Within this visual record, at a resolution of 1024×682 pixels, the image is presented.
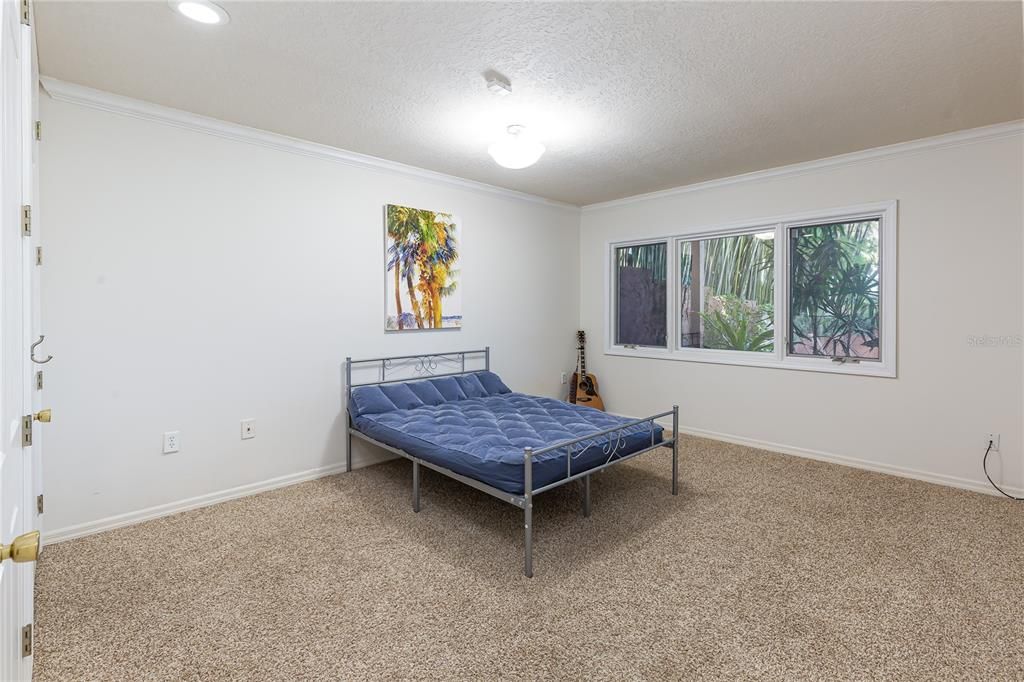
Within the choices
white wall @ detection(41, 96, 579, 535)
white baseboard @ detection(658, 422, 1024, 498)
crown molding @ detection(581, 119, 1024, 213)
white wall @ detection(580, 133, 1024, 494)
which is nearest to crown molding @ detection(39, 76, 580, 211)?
white wall @ detection(41, 96, 579, 535)

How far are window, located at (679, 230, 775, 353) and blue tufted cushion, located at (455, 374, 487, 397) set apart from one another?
211 centimetres

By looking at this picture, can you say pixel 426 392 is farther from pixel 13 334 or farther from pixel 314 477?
pixel 13 334

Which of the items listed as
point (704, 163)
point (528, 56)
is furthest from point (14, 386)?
point (704, 163)

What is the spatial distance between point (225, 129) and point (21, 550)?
3082 millimetres

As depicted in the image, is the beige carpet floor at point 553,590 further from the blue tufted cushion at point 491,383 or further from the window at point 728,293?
the window at point 728,293

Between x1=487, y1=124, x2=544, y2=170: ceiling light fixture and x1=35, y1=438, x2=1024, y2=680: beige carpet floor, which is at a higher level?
x1=487, y1=124, x2=544, y2=170: ceiling light fixture

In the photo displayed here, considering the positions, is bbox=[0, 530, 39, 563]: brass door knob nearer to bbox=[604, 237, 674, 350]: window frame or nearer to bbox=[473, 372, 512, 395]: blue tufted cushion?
bbox=[473, 372, 512, 395]: blue tufted cushion

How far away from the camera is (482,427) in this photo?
3.30 meters

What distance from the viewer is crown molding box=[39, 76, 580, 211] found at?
2.72 meters

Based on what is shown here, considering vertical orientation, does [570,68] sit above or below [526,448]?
above

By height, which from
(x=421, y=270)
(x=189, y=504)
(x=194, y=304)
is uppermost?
(x=421, y=270)

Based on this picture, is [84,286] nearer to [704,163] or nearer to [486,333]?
[486,333]

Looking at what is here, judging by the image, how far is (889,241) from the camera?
3.74 metres

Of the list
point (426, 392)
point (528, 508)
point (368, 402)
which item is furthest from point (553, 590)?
point (426, 392)
